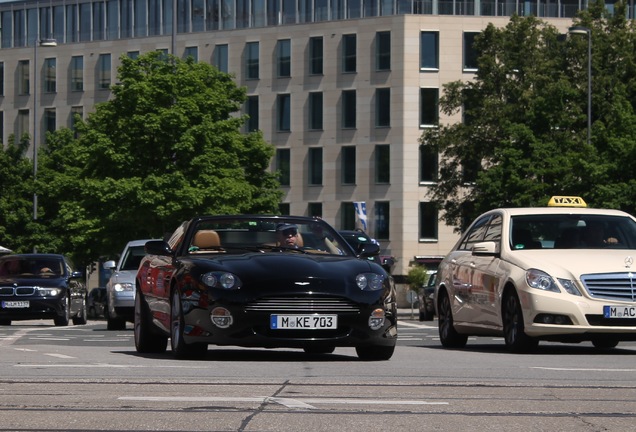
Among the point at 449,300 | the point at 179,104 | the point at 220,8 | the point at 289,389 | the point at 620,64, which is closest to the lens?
the point at 289,389

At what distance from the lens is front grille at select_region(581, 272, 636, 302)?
17.8 m

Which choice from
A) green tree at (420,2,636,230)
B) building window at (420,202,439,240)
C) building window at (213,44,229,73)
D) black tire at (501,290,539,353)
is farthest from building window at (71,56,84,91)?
black tire at (501,290,539,353)

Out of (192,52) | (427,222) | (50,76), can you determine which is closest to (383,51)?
(427,222)

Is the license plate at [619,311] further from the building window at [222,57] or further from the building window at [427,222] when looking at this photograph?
the building window at [222,57]

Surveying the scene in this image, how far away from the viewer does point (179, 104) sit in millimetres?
64250

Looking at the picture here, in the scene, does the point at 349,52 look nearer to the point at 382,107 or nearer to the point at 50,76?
the point at 382,107

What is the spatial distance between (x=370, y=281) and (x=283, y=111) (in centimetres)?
8308

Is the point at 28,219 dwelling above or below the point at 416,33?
below

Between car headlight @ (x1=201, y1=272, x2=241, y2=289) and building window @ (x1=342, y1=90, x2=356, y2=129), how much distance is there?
81.1 metres

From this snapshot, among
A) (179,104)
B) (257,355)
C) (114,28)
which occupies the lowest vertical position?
(257,355)

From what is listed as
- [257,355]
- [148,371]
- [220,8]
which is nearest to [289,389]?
[148,371]

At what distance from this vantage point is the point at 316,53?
96.9m

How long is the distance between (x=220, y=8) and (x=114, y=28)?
810cm

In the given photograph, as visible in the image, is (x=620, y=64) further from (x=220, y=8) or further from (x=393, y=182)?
(x=220, y=8)
